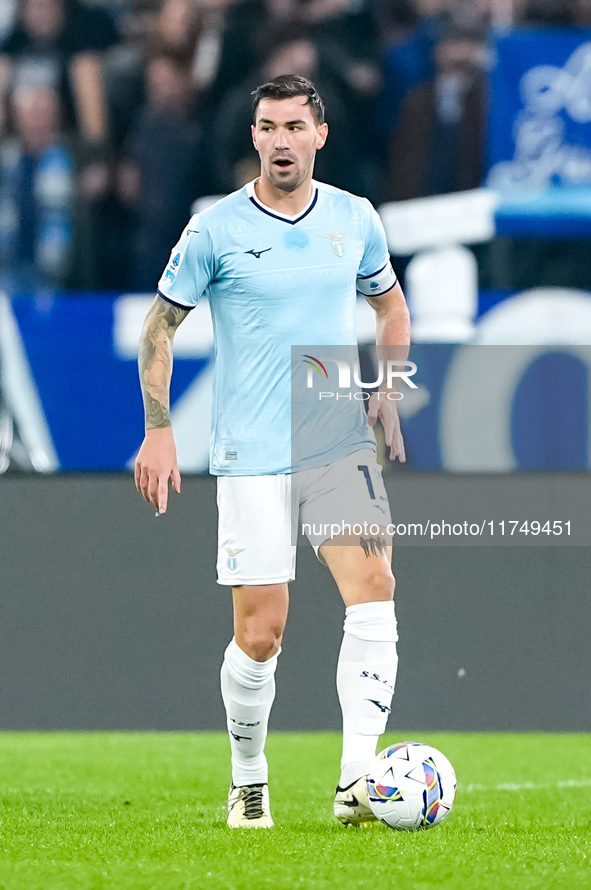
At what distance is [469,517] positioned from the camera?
6.17 m

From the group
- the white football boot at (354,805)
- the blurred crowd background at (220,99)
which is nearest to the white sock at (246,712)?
the white football boot at (354,805)

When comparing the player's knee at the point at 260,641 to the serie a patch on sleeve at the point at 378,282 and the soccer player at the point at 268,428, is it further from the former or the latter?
the serie a patch on sleeve at the point at 378,282

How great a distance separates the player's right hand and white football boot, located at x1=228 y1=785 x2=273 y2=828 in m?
0.81

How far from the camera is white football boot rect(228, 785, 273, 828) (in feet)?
11.9

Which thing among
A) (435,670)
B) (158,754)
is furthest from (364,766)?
(435,670)

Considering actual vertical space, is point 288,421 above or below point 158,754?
above

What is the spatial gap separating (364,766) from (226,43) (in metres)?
3.78

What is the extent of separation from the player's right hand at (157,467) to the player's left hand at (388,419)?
603 millimetres

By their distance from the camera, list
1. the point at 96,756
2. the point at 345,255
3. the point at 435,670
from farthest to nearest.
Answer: the point at 435,670
the point at 96,756
the point at 345,255

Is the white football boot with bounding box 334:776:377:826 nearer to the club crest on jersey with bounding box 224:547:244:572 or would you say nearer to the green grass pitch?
the green grass pitch

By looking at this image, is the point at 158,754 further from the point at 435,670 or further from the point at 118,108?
the point at 118,108

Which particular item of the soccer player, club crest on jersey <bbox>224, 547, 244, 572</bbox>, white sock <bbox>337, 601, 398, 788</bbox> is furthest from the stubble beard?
white sock <bbox>337, 601, 398, 788</bbox>

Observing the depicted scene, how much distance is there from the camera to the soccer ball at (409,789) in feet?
11.1

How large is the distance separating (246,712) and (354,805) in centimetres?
42
